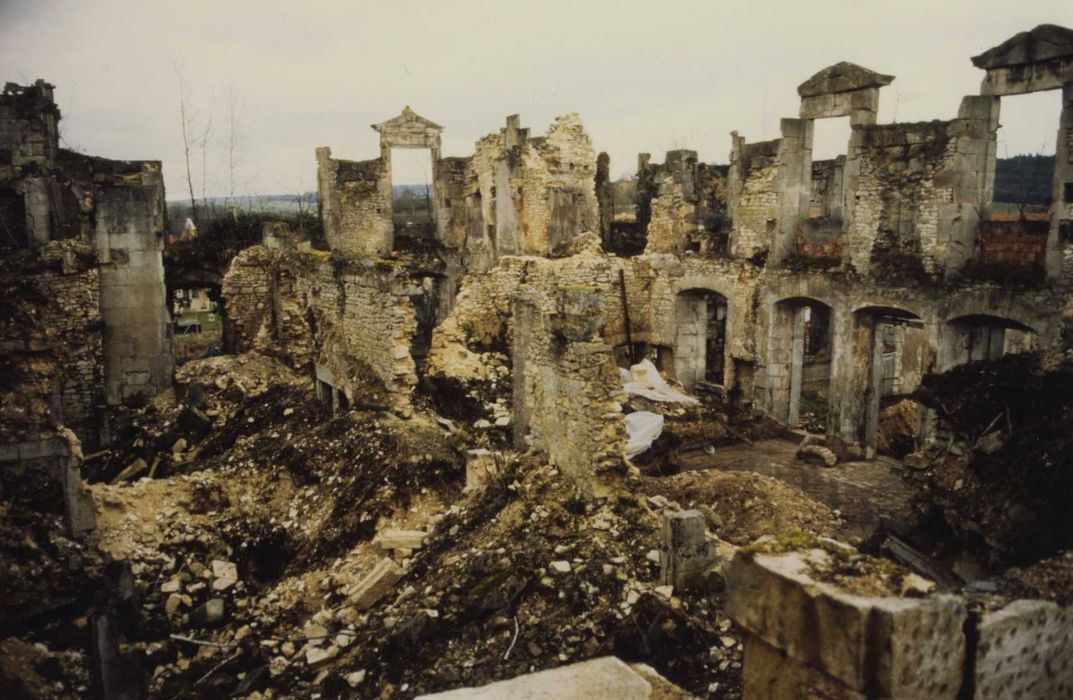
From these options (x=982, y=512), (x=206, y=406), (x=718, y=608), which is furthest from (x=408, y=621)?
(x=206, y=406)

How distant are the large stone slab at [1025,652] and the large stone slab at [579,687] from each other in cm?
164

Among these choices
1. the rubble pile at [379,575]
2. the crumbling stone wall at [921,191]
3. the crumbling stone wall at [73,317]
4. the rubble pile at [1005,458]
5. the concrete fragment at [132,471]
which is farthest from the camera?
the crumbling stone wall at [73,317]

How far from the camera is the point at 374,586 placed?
8.98 meters

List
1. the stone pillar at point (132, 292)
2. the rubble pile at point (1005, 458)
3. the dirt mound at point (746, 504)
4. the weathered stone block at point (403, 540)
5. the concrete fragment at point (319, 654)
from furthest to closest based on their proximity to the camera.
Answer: the stone pillar at point (132, 292)
the dirt mound at point (746, 504)
the weathered stone block at point (403, 540)
the concrete fragment at point (319, 654)
the rubble pile at point (1005, 458)

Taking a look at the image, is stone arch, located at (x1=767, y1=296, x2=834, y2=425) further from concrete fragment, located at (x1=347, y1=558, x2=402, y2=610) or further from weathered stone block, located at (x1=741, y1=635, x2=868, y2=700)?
weathered stone block, located at (x1=741, y1=635, x2=868, y2=700)

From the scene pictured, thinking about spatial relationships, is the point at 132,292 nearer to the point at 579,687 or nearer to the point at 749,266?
the point at 749,266

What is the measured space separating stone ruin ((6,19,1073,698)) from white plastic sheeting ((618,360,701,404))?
817 millimetres

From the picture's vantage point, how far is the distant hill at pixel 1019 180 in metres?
16.7

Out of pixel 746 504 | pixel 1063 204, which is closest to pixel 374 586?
pixel 746 504

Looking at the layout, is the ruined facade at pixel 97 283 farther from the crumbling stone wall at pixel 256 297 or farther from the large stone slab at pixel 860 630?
the large stone slab at pixel 860 630

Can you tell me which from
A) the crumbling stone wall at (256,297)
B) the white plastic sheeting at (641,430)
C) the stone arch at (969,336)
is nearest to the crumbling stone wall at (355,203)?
the crumbling stone wall at (256,297)

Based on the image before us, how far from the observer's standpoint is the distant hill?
16.7 metres

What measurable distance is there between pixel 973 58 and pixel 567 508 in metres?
10.6

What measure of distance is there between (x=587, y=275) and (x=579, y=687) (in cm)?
1352
